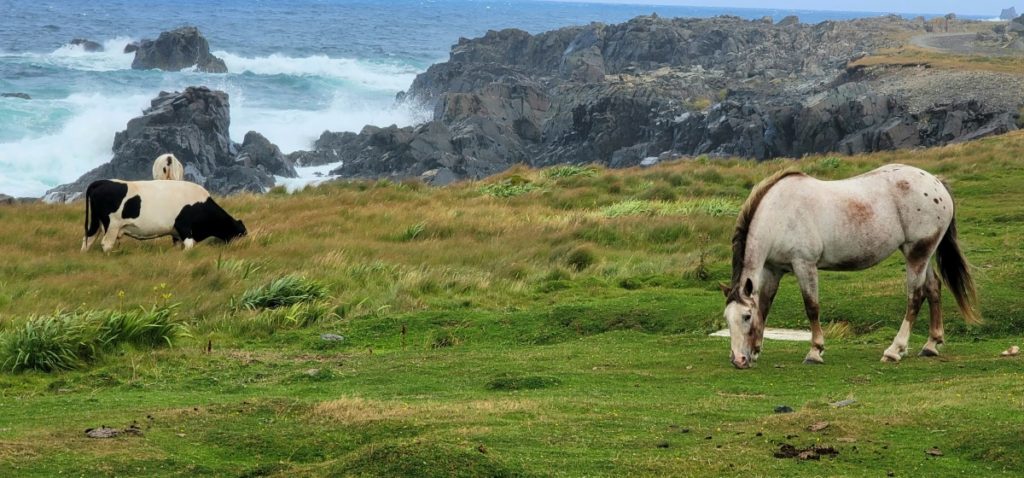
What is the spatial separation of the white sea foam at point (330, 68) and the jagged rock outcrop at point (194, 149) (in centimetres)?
4918

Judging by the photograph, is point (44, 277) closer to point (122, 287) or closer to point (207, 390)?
point (122, 287)

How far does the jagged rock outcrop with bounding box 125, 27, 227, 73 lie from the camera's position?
113188 millimetres

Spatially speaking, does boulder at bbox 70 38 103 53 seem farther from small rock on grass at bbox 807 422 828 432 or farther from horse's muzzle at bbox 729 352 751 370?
small rock on grass at bbox 807 422 828 432

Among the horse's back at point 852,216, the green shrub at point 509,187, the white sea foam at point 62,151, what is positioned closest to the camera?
the horse's back at point 852,216

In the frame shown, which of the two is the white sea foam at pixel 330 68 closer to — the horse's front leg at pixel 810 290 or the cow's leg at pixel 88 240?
the cow's leg at pixel 88 240

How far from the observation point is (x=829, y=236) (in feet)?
43.8

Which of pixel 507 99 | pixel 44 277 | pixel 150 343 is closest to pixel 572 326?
pixel 150 343

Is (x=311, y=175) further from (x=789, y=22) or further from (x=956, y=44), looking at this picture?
(x=789, y=22)

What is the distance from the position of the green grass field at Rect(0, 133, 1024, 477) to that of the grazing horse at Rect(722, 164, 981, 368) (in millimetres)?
604

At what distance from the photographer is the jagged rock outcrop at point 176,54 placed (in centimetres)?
11319

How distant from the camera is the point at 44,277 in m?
20.2

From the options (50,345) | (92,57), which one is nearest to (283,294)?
(50,345)

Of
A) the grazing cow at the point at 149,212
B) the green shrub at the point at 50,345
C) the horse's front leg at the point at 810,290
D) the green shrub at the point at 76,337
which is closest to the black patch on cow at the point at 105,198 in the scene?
the grazing cow at the point at 149,212

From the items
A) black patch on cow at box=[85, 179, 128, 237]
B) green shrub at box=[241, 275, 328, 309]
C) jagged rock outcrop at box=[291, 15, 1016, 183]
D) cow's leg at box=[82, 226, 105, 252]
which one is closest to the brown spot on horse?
green shrub at box=[241, 275, 328, 309]
